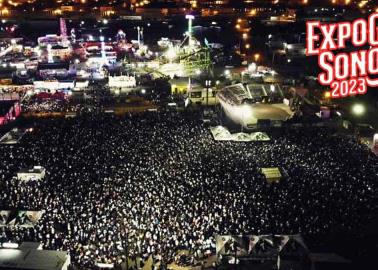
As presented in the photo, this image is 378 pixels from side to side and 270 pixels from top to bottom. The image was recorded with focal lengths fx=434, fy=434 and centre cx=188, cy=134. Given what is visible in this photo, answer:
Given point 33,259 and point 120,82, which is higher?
point 120,82

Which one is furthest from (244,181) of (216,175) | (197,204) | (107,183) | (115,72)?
(115,72)

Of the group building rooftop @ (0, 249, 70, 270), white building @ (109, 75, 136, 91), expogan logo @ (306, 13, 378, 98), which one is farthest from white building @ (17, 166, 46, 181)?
white building @ (109, 75, 136, 91)

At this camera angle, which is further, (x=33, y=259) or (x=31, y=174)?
(x=31, y=174)

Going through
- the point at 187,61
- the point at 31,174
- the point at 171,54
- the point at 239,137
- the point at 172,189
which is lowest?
the point at 172,189

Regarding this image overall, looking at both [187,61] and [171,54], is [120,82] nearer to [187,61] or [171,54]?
[187,61]

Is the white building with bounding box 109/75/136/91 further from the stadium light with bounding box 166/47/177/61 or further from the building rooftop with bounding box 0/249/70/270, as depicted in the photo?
the building rooftop with bounding box 0/249/70/270

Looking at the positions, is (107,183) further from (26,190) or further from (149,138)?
(149,138)

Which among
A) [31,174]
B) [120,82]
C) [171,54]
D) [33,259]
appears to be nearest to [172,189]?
[33,259]
